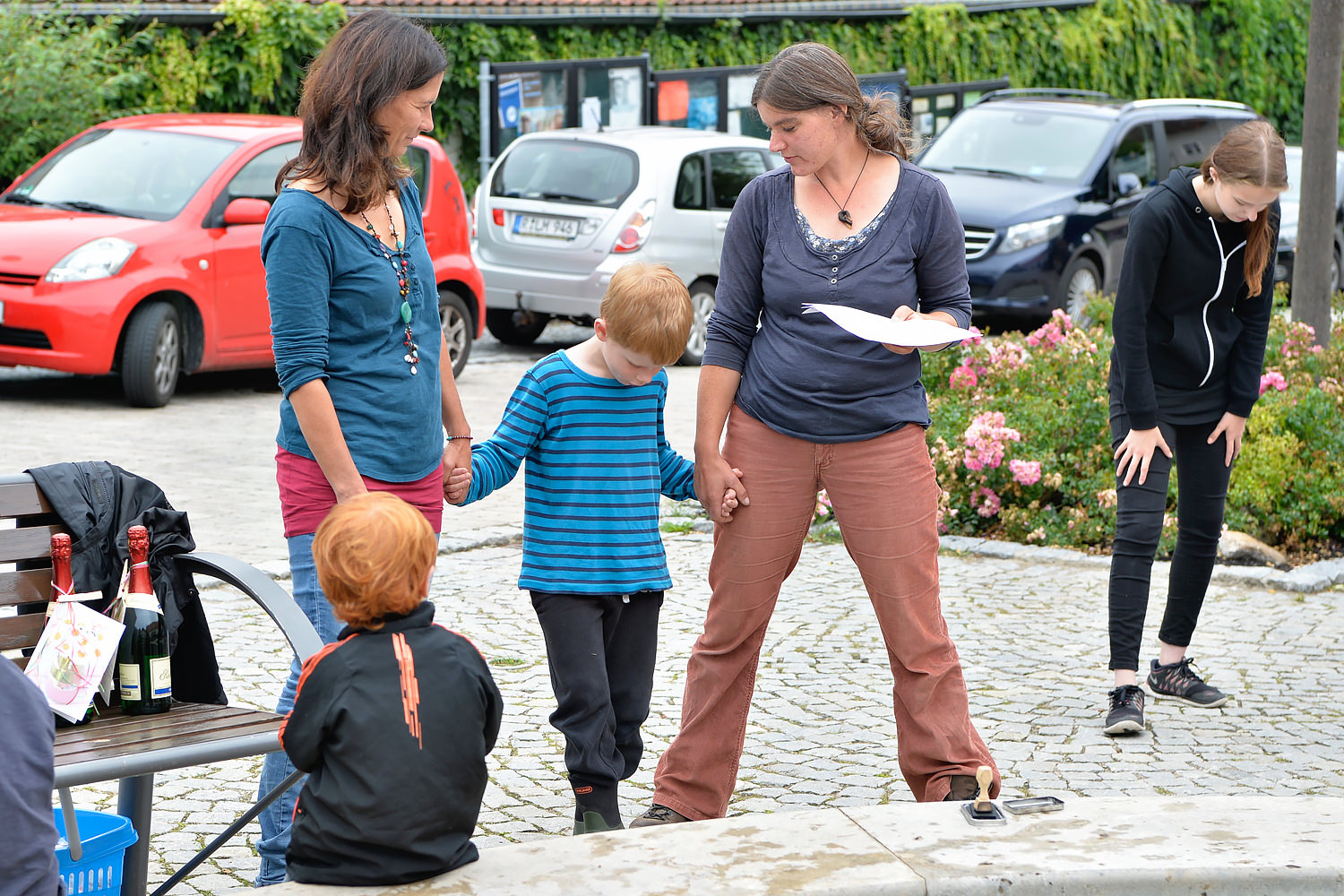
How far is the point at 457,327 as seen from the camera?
1216 cm

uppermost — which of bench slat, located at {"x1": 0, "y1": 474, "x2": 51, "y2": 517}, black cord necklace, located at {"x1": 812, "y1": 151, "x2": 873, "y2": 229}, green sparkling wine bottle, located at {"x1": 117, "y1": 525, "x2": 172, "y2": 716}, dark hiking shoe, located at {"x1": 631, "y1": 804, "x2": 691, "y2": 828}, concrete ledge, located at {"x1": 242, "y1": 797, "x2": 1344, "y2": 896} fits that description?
black cord necklace, located at {"x1": 812, "y1": 151, "x2": 873, "y2": 229}

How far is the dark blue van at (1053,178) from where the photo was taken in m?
14.0

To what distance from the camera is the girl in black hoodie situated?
15.6 ft

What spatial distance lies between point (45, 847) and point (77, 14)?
17.0 m

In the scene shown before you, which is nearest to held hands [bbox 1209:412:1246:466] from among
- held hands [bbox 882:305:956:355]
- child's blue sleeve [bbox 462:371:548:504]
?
held hands [bbox 882:305:956:355]

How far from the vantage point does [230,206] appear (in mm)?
10273

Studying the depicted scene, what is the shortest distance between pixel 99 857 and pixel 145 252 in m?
7.56

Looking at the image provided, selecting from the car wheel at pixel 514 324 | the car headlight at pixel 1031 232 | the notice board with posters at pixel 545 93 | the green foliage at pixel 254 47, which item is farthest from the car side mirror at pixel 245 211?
the green foliage at pixel 254 47

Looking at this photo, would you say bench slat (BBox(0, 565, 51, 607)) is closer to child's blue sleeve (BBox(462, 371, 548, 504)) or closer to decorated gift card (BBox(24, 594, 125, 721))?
decorated gift card (BBox(24, 594, 125, 721))

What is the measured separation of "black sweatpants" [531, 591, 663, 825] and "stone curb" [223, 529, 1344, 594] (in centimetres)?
297

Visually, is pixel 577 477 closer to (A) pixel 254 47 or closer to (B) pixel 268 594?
(B) pixel 268 594

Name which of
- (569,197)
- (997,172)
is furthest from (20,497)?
(997,172)

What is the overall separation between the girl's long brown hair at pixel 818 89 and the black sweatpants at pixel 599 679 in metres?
1.16

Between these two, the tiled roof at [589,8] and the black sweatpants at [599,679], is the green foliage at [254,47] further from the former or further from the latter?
the black sweatpants at [599,679]
